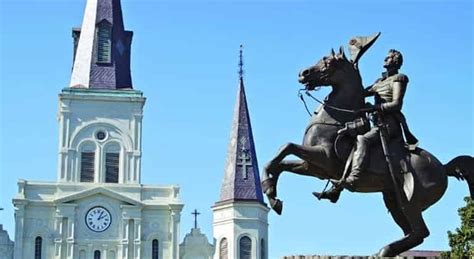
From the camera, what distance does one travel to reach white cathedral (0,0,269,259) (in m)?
67.2

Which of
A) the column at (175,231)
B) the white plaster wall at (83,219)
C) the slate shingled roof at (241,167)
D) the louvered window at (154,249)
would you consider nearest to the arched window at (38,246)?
the white plaster wall at (83,219)

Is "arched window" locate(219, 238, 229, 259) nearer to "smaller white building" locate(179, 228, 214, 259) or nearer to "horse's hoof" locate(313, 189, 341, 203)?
"smaller white building" locate(179, 228, 214, 259)

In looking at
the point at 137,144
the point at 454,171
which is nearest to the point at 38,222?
the point at 137,144

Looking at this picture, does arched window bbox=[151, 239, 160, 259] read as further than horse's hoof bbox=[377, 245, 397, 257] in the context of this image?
Yes

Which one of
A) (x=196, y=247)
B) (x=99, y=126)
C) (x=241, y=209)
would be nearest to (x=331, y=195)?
(x=99, y=126)

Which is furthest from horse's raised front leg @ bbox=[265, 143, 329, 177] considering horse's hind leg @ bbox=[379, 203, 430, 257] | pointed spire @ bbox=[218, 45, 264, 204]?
pointed spire @ bbox=[218, 45, 264, 204]

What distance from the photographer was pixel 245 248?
71.0m

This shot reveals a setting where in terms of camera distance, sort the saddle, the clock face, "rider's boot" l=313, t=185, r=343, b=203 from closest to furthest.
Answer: the saddle, "rider's boot" l=313, t=185, r=343, b=203, the clock face

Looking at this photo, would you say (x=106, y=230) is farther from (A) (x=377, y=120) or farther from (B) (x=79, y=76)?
(A) (x=377, y=120)

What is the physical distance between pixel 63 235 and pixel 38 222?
1.94m

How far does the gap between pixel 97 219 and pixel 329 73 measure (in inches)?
2257

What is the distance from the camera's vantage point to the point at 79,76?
2803 inches

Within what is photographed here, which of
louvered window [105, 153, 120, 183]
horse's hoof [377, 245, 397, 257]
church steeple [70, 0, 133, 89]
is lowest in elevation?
horse's hoof [377, 245, 397, 257]

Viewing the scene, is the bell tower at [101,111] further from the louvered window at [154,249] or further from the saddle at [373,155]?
the saddle at [373,155]
